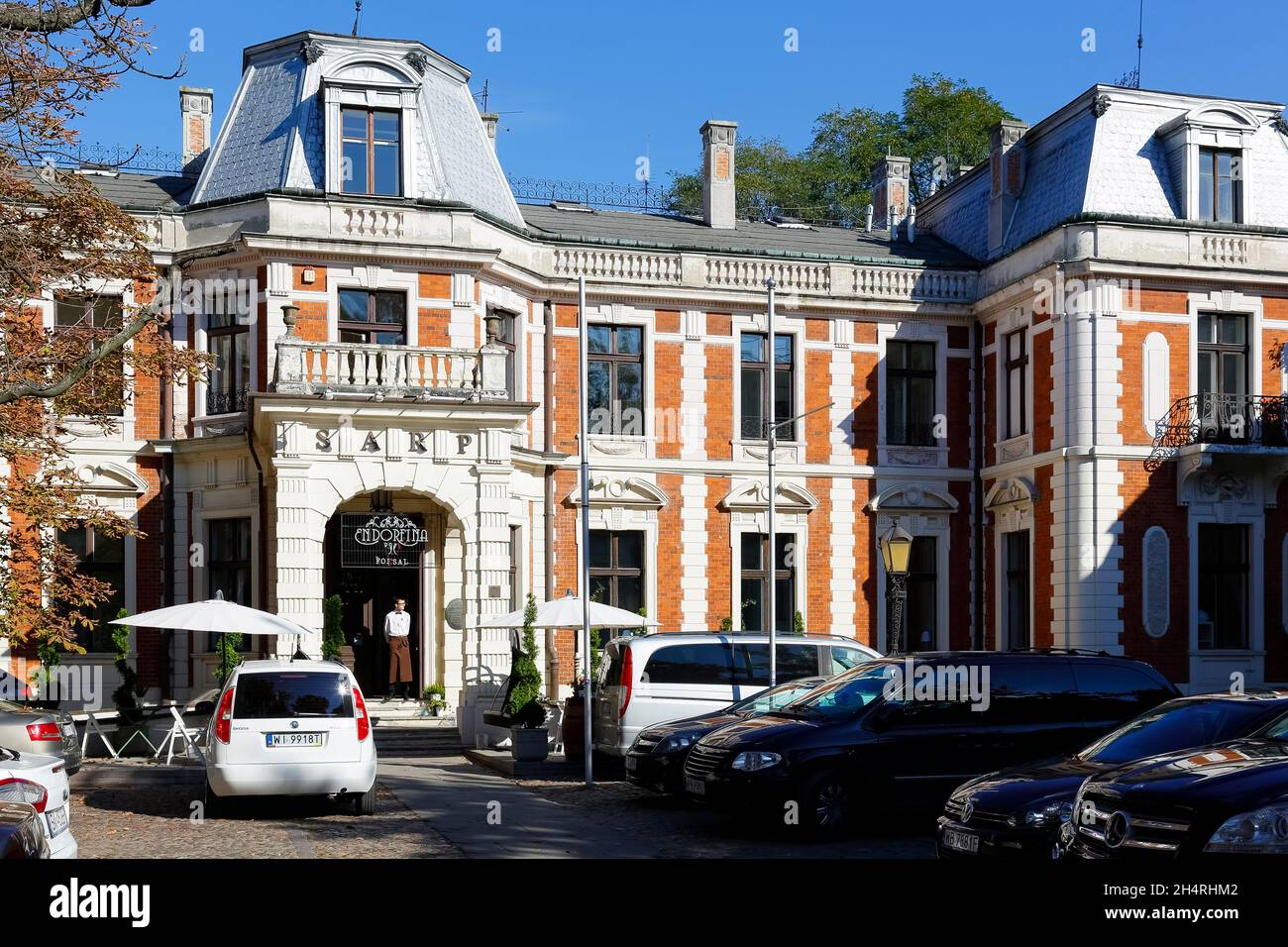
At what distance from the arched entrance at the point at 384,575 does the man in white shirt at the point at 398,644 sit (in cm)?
51

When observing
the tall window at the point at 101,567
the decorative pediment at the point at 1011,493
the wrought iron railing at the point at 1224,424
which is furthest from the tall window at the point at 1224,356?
the tall window at the point at 101,567

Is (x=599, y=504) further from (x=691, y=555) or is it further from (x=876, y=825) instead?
(x=876, y=825)

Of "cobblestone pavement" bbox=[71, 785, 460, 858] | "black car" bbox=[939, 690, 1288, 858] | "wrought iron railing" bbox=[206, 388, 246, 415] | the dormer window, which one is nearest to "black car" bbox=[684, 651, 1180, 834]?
"black car" bbox=[939, 690, 1288, 858]

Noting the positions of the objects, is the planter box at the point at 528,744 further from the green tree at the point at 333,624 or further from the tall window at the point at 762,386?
the tall window at the point at 762,386

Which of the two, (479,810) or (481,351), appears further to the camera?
(481,351)

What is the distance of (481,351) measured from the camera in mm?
Result: 26500

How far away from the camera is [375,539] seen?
27109mm

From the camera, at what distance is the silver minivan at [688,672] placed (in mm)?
20344

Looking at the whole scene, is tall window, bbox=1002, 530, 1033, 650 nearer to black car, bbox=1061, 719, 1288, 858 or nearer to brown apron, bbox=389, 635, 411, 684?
brown apron, bbox=389, 635, 411, 684

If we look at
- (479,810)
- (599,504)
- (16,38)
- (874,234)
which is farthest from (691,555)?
(16,38)

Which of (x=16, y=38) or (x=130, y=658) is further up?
(x=16, y=38)

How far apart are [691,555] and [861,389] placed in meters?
5.26

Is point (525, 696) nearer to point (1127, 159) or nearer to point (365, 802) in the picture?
point (365, 802)
